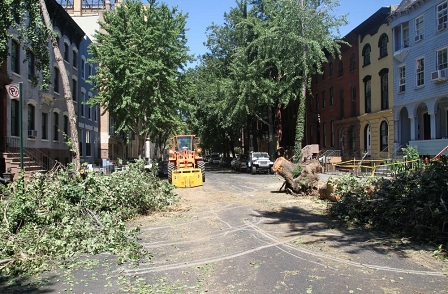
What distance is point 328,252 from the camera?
281 inches

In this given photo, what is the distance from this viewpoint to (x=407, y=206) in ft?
28.8

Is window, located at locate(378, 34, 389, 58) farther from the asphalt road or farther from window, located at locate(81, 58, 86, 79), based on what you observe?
window, located at locate(81, 58, 86, 79)

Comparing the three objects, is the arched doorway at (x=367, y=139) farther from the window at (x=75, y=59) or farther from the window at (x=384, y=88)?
the window at (x=75, y=59)

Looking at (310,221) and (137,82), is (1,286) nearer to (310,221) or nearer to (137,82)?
(310,221)

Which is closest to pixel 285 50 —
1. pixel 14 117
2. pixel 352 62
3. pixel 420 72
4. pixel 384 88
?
pixel 352 62

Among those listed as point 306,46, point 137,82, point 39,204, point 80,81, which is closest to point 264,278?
point 39,204

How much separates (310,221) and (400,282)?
16.0ft

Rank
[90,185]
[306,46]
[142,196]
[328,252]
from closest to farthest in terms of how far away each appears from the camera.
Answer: [328,252] < [90,185] < [142,196] < [306,46]

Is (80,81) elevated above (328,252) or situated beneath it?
elevated above

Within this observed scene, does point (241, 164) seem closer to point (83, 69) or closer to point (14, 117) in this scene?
point (83, 69)

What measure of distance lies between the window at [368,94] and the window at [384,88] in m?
1.62

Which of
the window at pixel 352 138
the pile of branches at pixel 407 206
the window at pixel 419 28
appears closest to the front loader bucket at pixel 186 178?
the pile of branches at pixel 407 206

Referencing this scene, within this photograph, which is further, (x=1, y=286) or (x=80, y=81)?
(x=80, y=81)

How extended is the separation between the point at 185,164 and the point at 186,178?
2.25 meters
